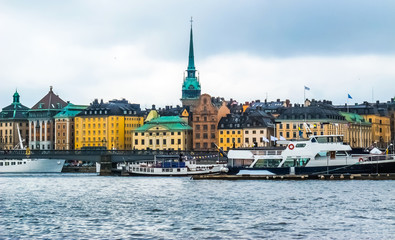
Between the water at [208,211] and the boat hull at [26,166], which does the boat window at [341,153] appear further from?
the boat hull at [26,166]

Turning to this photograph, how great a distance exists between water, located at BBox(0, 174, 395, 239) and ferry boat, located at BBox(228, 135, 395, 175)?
4.82m

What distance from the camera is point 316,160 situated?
114 meters

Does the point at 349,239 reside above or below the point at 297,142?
below

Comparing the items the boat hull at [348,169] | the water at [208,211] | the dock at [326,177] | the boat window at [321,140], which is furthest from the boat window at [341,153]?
the water at [208,211]

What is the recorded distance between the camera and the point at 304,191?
9481 centimetres

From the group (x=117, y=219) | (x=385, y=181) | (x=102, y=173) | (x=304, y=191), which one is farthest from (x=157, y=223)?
(x=102, y=173)

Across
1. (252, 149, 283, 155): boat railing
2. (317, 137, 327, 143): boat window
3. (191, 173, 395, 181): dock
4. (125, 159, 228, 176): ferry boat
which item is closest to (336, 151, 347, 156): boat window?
(317, 137, 327, 143): boat window

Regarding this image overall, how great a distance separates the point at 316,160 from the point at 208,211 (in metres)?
40.4

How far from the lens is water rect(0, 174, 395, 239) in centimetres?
6094

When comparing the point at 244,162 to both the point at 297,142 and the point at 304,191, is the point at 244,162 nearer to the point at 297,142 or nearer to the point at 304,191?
the point at 297,142

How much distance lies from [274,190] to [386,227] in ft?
116

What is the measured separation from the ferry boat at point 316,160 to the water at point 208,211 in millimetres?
4819

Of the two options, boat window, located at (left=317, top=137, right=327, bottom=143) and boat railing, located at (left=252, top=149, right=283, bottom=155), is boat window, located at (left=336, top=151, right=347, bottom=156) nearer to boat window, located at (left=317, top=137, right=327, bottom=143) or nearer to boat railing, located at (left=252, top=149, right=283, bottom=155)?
boat window, located at (left=317, top=137, right=327, bottom=143)

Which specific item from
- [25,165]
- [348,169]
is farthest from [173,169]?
[25,165]
